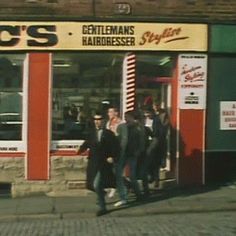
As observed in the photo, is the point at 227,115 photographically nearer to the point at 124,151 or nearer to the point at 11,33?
the point at 124,151

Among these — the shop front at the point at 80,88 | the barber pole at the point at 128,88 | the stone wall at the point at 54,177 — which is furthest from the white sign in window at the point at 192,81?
the stone wall at the point at 54,177

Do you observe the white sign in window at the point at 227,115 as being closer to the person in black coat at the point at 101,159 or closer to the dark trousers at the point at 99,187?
the person in black coat at the point at 101,159

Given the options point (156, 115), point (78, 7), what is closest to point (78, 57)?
point (78, 7)

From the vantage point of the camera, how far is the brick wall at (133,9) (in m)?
14.6

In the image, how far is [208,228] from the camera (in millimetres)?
10883

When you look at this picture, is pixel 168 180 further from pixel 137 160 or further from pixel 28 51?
pixel 28 51

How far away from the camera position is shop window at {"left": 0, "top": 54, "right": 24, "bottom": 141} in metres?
14.8

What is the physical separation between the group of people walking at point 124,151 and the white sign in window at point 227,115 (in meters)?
1.22

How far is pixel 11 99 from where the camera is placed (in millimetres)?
14883

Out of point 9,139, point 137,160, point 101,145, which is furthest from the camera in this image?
point 9,139

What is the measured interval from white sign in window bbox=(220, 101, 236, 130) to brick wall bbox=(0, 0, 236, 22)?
5.94 feet

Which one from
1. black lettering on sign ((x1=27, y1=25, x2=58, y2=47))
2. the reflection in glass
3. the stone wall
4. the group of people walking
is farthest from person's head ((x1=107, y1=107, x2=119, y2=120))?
black lettering on sign ((x1=27, y1=25, x2=58, y2=47))

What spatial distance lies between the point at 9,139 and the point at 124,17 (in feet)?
11.5

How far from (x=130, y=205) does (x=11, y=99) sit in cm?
362
